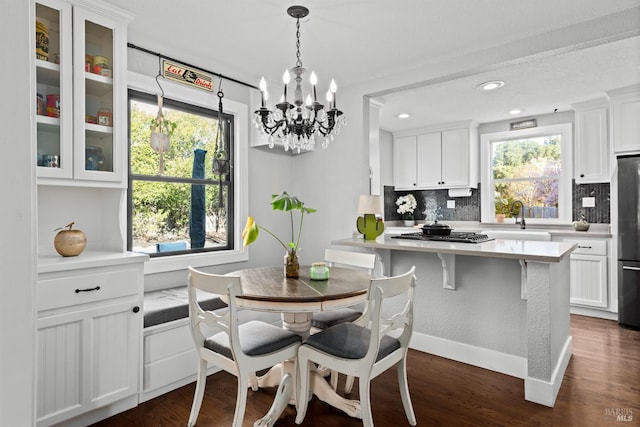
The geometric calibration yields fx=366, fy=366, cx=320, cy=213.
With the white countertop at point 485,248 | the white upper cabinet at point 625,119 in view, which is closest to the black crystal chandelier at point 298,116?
the white countertop at point 485,248

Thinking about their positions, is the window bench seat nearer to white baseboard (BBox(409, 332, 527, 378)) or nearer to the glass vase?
the glass vase

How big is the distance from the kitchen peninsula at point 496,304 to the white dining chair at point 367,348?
837mm

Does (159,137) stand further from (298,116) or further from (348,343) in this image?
(348,343)

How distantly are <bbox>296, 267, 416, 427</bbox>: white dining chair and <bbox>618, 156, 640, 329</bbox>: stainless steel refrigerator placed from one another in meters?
3.06

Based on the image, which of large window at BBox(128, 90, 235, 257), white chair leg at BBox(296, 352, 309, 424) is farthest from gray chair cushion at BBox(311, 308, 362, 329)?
large window at BBox(128, 90, 235, 257)

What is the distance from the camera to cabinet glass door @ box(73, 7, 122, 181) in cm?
218

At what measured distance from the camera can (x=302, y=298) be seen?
1859mm

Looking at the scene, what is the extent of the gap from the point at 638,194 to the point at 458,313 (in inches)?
92.9

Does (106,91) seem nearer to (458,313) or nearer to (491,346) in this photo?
(458,313)

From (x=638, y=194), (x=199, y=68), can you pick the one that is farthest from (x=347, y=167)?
(x=638, y=194)

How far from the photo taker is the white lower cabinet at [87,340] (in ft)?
6.03

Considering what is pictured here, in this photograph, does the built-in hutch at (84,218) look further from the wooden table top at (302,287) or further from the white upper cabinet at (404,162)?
the white upper cabinet at (404,162)

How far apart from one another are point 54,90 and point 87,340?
1435 millimetres

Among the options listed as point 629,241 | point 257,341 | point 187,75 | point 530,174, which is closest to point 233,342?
point 257,341
